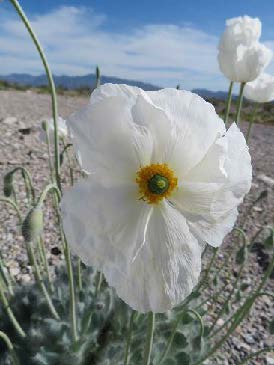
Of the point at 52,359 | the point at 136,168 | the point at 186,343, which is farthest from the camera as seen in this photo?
the point at 186,343

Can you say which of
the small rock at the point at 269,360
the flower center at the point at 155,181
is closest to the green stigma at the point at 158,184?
the flower center at the point at 155,181

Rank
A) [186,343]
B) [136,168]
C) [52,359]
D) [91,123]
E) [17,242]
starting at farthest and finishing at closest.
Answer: [17,242]
[186,343]
[52,359]
[136,168]
[91,123]

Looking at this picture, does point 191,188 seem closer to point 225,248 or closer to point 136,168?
point 136,168

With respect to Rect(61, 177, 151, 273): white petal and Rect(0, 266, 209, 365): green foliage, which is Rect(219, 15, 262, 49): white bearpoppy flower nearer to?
Rect(61, 177, 151, 273): white petal

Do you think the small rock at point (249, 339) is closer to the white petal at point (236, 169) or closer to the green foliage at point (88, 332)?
the green foliage at point (88, 332)

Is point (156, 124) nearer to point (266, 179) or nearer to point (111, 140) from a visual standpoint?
point (111, 140)

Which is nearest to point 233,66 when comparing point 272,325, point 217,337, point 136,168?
point 136,168
